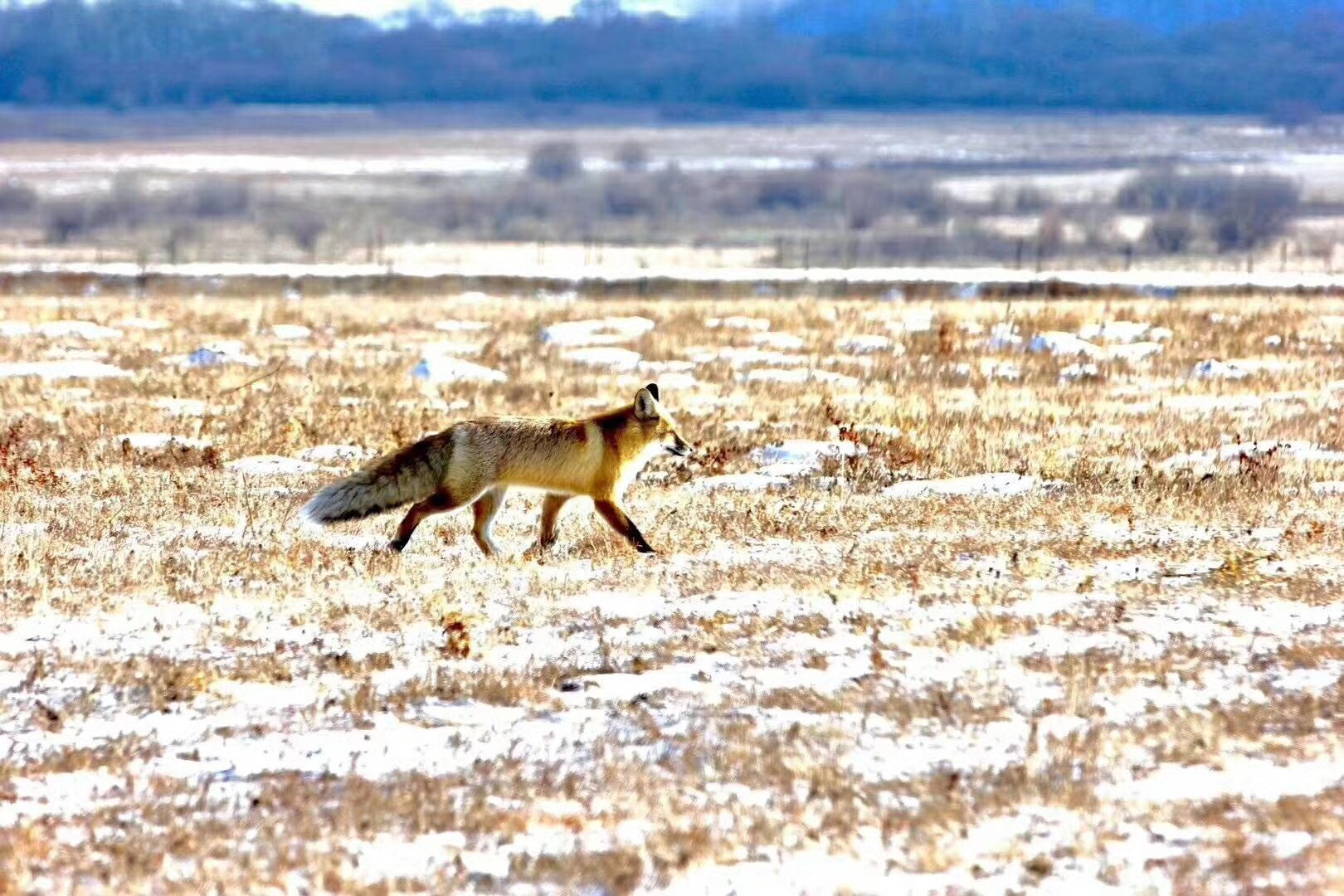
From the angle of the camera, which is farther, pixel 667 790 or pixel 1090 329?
pixel 1090 329

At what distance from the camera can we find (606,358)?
29.5 m

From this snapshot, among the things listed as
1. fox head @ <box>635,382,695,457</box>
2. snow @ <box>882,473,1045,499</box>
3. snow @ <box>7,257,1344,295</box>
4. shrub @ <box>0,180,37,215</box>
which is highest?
fox head @ <box>635,382,695,457</box>

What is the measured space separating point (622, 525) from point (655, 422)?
944 mm

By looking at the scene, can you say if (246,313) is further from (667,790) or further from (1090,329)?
(667,790)

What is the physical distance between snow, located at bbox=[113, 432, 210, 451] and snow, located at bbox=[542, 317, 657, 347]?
13.0 meters

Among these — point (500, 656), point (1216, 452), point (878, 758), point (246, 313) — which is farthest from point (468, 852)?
point (246, 313)

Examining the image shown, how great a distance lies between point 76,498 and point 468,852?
9320 millimetres

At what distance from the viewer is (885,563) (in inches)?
474

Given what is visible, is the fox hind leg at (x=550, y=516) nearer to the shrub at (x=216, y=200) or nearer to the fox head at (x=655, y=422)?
the fox head at (x=655, y=422)

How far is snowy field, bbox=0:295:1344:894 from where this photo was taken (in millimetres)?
6715

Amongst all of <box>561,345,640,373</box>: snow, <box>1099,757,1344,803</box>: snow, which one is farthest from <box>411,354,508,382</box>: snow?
<box>1099,757,1344,803</box>: snow

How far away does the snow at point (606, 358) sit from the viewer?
28.4 m

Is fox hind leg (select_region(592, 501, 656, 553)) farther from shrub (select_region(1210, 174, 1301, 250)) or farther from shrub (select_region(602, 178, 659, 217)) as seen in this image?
shrub (select_region(602, 178, 659, 217))

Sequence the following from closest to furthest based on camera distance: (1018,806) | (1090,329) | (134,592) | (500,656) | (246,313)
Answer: (1018,806)
(500,656)
(134,592)
(1090,329)
(246,313)
